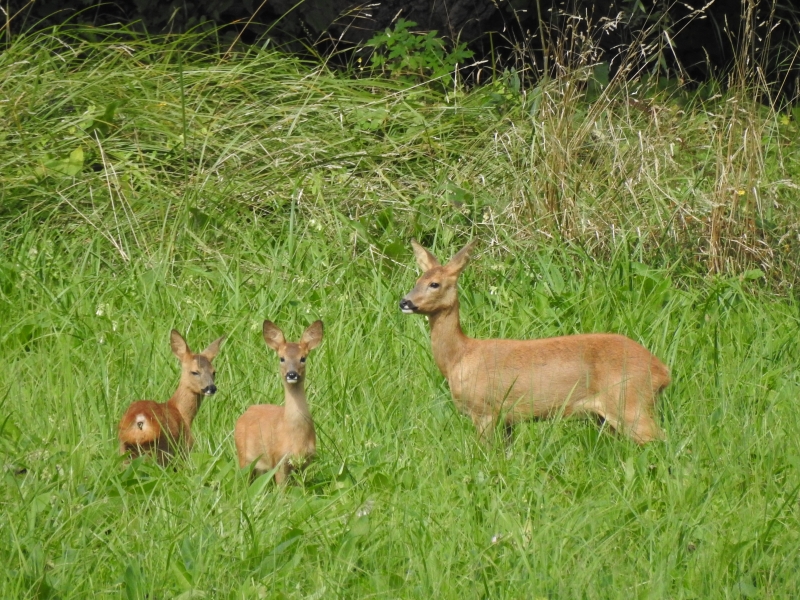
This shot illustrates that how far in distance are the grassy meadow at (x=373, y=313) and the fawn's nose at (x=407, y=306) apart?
332mm

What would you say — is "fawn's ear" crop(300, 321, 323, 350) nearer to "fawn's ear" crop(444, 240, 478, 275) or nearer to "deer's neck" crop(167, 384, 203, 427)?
"deer's neck" crop(167, 384, 203, 427)

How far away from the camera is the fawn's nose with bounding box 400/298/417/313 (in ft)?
16.3

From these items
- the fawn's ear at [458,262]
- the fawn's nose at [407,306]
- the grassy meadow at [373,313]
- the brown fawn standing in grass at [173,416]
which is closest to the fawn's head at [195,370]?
the brown fawn standing in grass at [173,416]

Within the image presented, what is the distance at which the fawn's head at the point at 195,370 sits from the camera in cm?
451

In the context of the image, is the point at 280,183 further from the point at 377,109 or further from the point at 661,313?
the point at 661,313

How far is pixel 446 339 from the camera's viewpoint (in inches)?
199

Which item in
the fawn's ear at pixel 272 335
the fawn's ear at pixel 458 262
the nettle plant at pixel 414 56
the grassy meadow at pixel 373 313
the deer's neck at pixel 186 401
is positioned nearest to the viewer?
the grassy meadow at pixel 373 313

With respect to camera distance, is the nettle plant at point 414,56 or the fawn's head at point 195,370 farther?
the nettle plant at point 414,56

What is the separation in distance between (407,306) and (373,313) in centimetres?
92

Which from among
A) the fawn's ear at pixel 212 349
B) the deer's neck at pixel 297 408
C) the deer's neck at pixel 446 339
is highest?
the deer's neck at pixel 297 408

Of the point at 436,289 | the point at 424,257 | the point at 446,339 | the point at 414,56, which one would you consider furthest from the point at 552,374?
the point at 414,56

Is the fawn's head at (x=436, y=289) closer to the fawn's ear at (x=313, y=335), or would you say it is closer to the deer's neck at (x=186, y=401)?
the fawn's ear at (x=313, y=335)

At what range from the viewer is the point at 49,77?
7660 millimetres

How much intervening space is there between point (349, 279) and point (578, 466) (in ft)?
7.46
